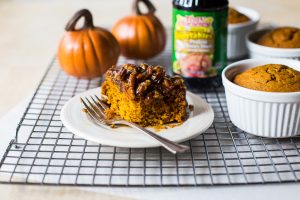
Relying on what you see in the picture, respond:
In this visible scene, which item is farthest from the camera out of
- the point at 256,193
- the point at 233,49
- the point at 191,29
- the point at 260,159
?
the point at 233,49

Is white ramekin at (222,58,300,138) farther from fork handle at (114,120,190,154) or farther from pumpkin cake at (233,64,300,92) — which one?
fork handle at (114,120,190,154)

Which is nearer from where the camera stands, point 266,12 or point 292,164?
point 292,164

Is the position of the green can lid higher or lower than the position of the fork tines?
higher

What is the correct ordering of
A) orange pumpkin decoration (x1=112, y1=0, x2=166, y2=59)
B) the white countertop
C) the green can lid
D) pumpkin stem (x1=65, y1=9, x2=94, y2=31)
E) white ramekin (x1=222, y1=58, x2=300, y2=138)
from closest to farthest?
the white countertop
white ramekin (x1=222, y1=58, x2=300, y2=138)
the green can lid
pumpkin stem (x1=65, y1=9, x2=94, y2=31)
orange pumpkin decoration (x1=112, y1=0, x2=166, y2=59)

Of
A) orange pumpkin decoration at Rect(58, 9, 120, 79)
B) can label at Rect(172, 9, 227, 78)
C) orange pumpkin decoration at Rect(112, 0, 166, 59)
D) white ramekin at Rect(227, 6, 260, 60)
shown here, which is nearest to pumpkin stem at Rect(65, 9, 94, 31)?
orange pumpkin decoration at Rect(58, 9, 120, 79)

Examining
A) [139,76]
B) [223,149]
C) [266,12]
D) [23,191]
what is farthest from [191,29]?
[266,12]

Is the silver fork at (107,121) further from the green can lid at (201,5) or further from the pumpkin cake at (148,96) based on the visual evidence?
the green can lid at (201,5)

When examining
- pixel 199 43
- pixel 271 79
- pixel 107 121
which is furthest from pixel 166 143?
pixel 199 43

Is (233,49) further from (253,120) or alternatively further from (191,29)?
(253,120)
